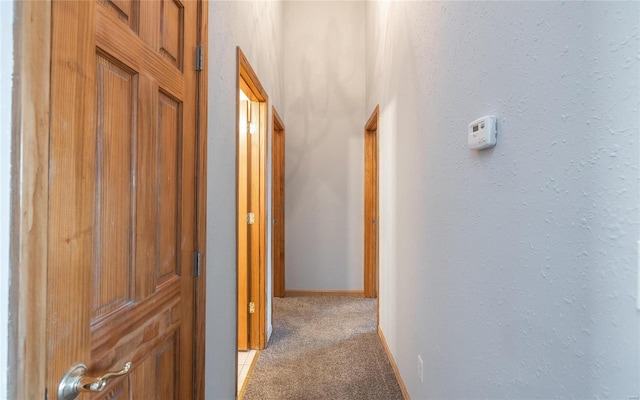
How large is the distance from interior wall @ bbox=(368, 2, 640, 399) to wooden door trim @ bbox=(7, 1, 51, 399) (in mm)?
999

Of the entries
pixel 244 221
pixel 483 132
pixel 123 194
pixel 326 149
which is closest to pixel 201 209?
pixel 123 194

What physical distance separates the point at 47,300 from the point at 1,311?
7cm

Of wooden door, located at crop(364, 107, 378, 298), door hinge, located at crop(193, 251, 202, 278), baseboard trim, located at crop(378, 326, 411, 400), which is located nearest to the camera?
door hinge, located at crop(193, 251, 202, 278)

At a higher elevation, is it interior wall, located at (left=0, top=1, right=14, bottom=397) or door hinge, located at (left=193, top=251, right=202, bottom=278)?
interior wall, located at (left=0, top=1, right=14, bottom=397)

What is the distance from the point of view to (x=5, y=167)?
0.51 m

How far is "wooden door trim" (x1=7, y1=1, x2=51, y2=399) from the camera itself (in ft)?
1.69

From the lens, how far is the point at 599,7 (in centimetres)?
61

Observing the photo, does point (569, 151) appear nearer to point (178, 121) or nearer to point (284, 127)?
point (178, 121)

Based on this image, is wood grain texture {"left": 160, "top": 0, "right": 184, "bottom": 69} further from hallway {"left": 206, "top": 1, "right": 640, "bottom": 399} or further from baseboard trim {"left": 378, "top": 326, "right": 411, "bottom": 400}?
baseboard trim {"left": 378, "top": 326, "right": 411, "bottom": 400}

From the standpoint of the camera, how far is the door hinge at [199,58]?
1242 millimetres

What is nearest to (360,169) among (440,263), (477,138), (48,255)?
(440,263)

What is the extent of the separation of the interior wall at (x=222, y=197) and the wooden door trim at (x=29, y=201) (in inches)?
31.1

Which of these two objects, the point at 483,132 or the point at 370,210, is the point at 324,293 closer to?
the point at 370,210

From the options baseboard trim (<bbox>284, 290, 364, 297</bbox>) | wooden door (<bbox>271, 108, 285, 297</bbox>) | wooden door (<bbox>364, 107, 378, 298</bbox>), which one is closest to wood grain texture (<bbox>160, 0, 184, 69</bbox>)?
wooden door (<bbox>271, 108, 285, 297</bbox>)
